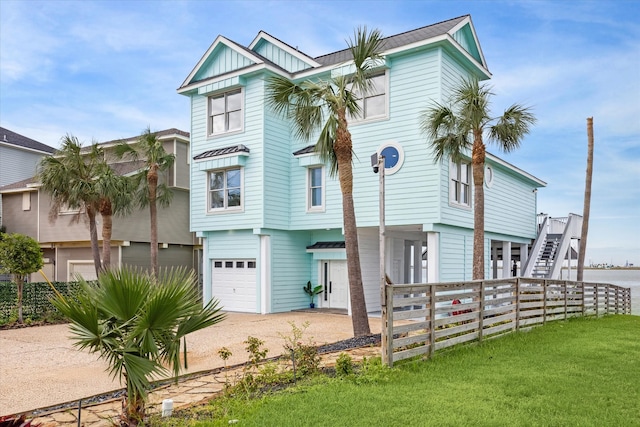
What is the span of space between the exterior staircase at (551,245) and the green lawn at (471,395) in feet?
47.8

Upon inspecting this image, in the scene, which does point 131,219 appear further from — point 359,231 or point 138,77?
point 359,231

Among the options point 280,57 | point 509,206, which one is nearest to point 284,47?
point 280,57

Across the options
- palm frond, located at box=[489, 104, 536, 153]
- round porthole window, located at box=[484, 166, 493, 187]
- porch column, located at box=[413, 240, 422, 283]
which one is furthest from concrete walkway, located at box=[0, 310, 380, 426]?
round porthole window, located at box=[484, 166, 493, 187]

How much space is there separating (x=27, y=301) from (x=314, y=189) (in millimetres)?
10171

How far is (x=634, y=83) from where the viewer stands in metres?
18.1

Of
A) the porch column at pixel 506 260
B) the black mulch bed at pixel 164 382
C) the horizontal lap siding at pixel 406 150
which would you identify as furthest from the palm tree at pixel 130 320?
the porch column at pixel 506 260

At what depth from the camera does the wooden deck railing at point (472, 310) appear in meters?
7.90

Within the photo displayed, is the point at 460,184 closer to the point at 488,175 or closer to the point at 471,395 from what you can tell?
the point at 488,175

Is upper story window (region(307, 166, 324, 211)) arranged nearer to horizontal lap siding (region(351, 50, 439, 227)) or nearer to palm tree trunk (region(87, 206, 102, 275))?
horizontal lap siding (region(351, 50, 439, 227))

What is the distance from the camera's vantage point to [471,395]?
19.9ft

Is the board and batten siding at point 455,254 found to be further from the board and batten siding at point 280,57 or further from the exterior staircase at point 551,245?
the board and batten siding at point 280,57

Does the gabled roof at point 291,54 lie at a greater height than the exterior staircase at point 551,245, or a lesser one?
greater

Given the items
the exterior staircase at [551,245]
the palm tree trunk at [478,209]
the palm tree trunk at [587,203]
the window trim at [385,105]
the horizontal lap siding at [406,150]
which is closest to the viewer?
the palm tree trunk at [478,209]

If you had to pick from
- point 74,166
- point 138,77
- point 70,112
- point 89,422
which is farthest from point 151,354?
point 70,112
